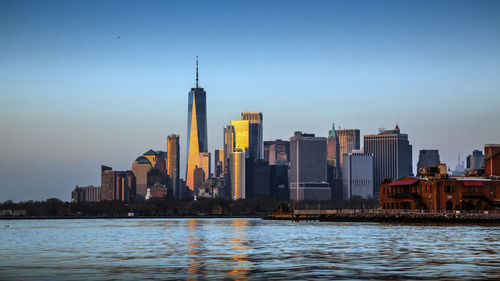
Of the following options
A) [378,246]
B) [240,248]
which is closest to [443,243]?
[378,246]

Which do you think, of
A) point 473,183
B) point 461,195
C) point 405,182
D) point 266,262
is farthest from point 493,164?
point 266,262

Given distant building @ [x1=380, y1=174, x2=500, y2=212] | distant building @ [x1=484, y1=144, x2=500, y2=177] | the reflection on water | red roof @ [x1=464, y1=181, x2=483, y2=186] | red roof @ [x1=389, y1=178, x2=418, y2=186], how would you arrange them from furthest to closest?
1. distant building @ [x1=484, y1=144, x2=500, y2=177]
2. red roof @ [x1=389, y1=178, x2=418, y2=186]
3. red roof @ [x1=464, y1=181, x2=483, y2=186]
4. distant building @ [x1=380, y1=174, x2=500, y2=212]
5. the reflection on water

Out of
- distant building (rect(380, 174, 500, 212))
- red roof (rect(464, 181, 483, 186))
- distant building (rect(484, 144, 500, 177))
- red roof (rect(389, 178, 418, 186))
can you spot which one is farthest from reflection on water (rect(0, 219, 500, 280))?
distant building (rect(484, 144, 500, 177))

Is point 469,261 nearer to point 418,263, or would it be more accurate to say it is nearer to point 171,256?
point 418,263

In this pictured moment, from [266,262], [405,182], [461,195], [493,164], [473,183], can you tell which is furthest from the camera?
[493,164]

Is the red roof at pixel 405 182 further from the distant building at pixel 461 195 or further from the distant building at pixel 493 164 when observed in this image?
the distant building at pixel 493 164

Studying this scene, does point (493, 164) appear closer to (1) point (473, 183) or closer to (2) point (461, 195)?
(1) point (473, 183)

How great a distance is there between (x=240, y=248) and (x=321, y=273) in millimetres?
25921

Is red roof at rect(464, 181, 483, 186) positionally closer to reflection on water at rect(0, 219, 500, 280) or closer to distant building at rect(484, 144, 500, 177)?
distant building at rect(484, 144, 500, 177)

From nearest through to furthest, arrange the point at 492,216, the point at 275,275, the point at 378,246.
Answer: the point at 275,275
the point at 378,246
the point at 492,216

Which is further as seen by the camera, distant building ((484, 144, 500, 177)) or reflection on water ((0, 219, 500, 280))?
distant building ((484, 144, 500, 177))

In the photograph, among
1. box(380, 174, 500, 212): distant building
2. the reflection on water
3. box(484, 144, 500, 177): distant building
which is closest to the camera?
the reflection on water

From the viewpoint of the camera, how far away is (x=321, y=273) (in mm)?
45375

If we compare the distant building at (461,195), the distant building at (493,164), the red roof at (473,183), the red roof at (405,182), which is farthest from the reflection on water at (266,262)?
the distant building at (493,164)
